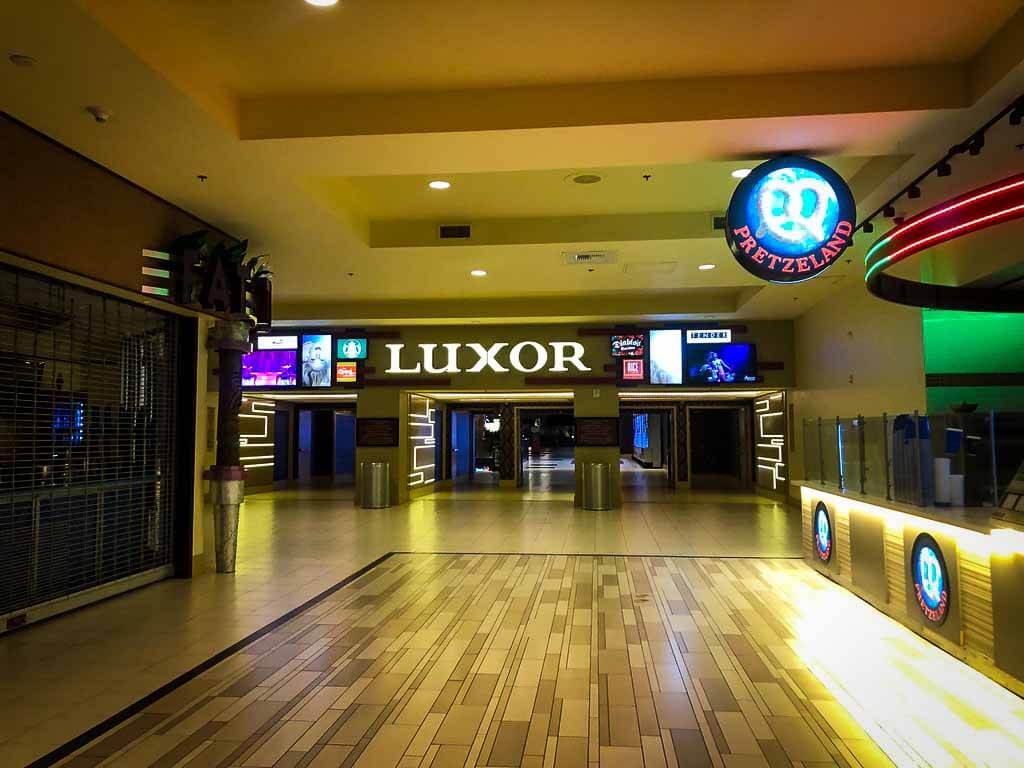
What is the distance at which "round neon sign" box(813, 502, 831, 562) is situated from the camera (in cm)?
643

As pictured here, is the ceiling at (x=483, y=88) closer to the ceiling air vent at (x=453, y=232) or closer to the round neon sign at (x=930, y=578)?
the ceiling air vent at (x=453, y=232)

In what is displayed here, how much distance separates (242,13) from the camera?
374 cm

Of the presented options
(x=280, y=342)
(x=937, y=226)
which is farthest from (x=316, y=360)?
(x=937, y=226)

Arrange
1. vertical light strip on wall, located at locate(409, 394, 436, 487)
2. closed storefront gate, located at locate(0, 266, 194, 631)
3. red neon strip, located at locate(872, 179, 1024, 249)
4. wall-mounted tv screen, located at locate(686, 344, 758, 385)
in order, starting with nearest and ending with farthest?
1. red neon strip, located at locate(872, 179, 1024, 249)
2. closed storefront gate, located at locate(0, 266, 194, 631)
3. wall-mounted tv screen, located at locate(686, 344, 758, 385)
4. vertical light strip on wall, located at locate(409, 394, 436, 487)

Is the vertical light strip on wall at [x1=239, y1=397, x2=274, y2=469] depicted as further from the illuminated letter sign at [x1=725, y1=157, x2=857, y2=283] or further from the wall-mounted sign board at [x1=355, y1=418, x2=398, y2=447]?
the illuminated letter sign at [x1=725, y1=157, x2=857, y2=283]

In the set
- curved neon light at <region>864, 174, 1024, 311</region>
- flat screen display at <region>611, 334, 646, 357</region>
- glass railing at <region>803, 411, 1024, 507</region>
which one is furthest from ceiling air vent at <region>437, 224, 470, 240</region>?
flat screen display at <region>611, 334, 646, 357</region>

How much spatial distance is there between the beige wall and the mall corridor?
87mm

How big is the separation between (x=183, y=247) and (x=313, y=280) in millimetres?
3125

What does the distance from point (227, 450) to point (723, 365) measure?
801 centimetres

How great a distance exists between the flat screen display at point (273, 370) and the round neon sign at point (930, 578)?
10.1 metres

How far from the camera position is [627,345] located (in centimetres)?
1206

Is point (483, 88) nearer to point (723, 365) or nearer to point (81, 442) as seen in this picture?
point (81, 442)

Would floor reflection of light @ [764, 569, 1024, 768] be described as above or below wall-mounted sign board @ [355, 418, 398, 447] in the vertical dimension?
below

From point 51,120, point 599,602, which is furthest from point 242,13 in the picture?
point 599,602
